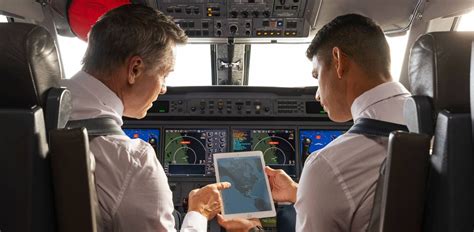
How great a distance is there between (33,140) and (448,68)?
3.66ft

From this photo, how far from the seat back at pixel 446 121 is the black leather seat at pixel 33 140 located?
95cm

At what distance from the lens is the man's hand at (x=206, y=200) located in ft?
7.22

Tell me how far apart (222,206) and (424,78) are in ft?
4.59

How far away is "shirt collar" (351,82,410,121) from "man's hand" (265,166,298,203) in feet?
3.03

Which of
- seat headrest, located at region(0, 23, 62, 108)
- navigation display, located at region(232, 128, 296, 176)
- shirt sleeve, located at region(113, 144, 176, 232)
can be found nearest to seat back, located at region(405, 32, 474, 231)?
shirt sleeve, located at region(113, 144, 176, 232)

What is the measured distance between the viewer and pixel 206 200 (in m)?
2.27

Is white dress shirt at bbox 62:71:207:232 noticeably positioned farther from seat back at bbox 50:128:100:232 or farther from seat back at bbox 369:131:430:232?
seat back at bbox 369:131:430:232

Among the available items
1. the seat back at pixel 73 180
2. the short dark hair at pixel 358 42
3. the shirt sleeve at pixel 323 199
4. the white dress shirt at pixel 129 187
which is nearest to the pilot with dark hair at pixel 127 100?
the white dress shirt at pixel 129 187

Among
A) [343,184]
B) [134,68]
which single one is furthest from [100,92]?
[343,184]

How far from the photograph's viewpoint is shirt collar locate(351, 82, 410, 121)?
1.82 meters

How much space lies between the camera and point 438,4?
328 cm

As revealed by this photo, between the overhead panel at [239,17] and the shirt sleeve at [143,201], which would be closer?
the shirt sleeve at [143,201]

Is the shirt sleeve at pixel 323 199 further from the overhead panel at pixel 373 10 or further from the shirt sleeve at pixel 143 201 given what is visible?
the overhead panel at pixel 373 10

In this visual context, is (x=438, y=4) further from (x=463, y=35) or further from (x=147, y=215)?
(x=147, y=215)
